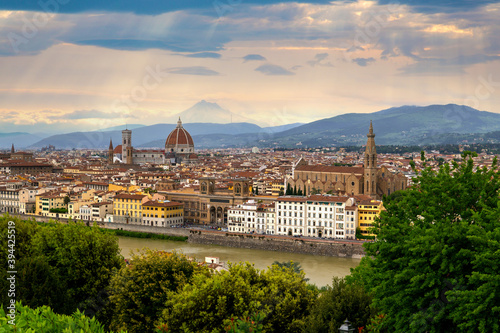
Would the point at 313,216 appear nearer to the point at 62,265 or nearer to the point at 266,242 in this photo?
the point at 266,242

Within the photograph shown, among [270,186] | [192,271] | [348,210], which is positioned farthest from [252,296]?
[270,186]

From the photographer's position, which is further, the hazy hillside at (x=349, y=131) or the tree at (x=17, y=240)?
the hazy hillside at (x=349, y=131)

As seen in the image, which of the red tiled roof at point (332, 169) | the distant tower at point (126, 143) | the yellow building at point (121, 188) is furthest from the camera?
the distant tower at point (126, 143)

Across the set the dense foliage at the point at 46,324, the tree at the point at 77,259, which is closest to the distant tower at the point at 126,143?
the tree at the point at 77,259

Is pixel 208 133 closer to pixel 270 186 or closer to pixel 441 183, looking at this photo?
pixel 270 186

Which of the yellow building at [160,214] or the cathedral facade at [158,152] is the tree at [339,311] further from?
the cathedral facade at [158,152]

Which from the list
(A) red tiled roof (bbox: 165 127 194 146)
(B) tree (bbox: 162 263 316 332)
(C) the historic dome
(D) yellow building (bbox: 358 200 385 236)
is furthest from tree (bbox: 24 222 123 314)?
(A) red tiled roof (bbox: 165 127 194 146)

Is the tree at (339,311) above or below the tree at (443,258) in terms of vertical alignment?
below
